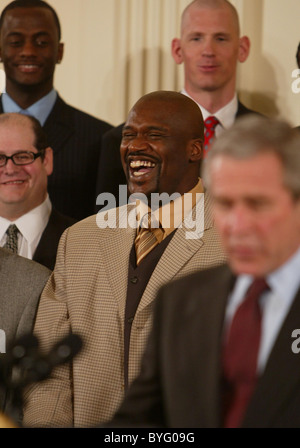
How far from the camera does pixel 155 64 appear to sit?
12.2 ft

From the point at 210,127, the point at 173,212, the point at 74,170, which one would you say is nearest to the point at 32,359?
the point at 173,212

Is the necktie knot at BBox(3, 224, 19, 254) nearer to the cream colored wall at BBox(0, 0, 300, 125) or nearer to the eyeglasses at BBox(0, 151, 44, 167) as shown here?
the eyeglasses at BBox(0, 151, 44, 167)

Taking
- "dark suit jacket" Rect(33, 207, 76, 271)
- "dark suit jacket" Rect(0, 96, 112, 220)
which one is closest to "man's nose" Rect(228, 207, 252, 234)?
"dark suit jacket" Rect(33, 207, 76, 271)

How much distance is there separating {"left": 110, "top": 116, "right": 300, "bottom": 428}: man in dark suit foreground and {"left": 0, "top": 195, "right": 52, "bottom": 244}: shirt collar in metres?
1.55

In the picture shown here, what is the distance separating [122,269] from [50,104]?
1.23m

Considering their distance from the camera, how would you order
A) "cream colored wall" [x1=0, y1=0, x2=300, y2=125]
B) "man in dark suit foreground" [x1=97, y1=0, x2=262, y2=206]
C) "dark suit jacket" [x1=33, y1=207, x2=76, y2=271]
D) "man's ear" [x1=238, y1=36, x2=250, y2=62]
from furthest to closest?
"cream colored wall" [x1=0, y1=0, x2=300, y2=125] → "man's ear" [x1=238, y1=36, x2=250, y2=62] → "man in dark suit foreground" [x1=97, y1=0, x2=262, y2=206] → "dark suit jacket" [x1=33, y1=207, x2=76, y2=271]

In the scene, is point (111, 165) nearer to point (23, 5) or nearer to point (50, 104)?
point (50, 104)

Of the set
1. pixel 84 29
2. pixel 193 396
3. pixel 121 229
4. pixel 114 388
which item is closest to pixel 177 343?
pixel 193 396

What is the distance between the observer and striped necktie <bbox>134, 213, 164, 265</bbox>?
2416 millimetres

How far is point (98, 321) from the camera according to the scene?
234 centimetres

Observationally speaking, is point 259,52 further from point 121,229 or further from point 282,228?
point 282,228

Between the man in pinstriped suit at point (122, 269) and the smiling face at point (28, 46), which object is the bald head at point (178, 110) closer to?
the man in pinstriped suit at point (122, 269)

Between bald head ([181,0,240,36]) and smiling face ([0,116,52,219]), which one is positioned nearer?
smiling face ([0,116,52,219])

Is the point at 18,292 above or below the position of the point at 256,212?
below
